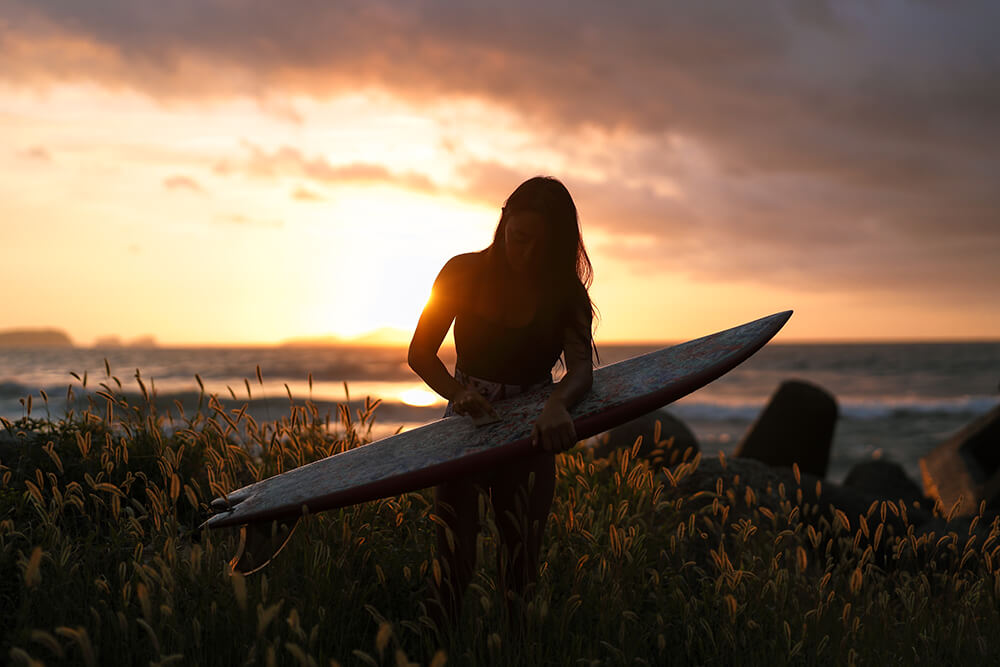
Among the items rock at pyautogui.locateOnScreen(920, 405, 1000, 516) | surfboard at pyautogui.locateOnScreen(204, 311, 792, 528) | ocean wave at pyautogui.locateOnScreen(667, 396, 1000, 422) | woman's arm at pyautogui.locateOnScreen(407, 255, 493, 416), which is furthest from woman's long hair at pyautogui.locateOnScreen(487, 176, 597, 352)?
ocean wave at pyautogui.locateOnScreen(667, 396, 1000, 422)

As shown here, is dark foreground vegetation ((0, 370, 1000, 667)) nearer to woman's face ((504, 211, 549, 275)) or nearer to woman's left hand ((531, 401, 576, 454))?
woman's left hand ((531, 401, 576, 454))

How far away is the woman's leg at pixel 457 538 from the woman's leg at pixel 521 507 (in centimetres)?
13

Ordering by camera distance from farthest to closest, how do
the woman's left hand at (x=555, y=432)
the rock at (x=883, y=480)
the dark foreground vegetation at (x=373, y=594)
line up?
1. the rock at (x=883, y=480)
2. the woman's left hand at (x=555, y=432)
3. the dark foreground vegetation at (x=373, y=594)

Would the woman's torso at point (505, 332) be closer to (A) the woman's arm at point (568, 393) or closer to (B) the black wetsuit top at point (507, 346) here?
(B) the black wetsuit top at point (507, 346)

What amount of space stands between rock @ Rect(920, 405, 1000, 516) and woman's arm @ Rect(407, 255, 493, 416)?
9.18 metres

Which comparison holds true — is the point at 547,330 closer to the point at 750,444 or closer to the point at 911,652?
the point at 911,652

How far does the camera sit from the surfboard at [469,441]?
2896mm

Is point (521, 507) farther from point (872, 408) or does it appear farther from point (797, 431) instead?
point (872, 408)

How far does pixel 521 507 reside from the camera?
3219 mm

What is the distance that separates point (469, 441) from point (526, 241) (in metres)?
0.95

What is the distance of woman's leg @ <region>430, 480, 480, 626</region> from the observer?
3074 mm

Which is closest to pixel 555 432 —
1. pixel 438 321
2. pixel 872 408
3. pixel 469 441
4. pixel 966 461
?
pixel 469 441

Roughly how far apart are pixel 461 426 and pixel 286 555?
1.04 m

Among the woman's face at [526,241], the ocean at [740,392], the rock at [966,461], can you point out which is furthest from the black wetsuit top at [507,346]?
the rock at [966,461]
